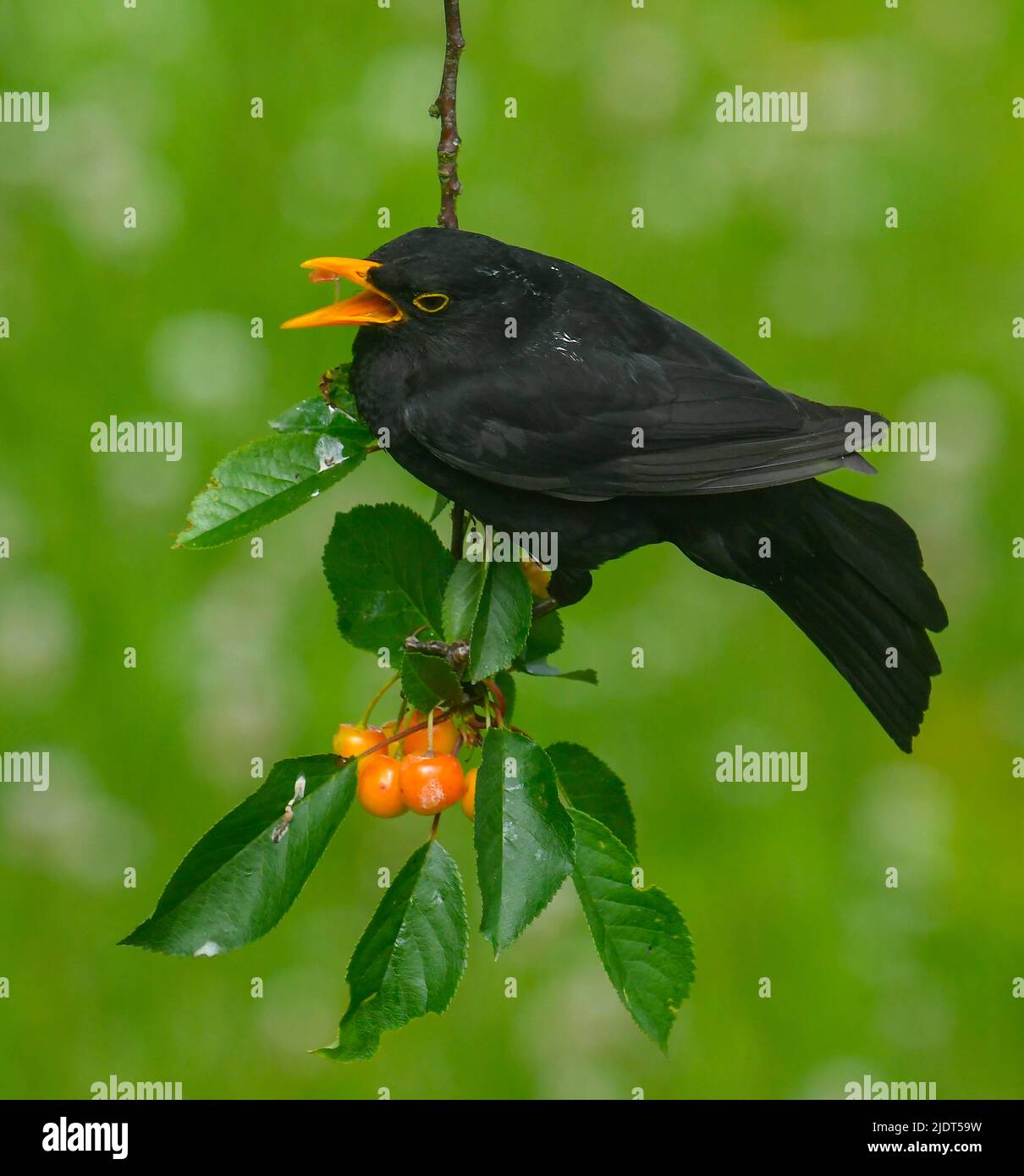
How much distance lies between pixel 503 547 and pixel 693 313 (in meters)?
1.84

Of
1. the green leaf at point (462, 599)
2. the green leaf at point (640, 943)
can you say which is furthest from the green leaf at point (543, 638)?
the green leaf at point (640, 943)

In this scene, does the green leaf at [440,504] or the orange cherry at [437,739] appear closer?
the orange cherry at [437,739]

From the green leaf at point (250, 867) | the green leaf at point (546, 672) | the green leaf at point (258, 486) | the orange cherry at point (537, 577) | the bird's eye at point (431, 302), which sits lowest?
the green leaf at point (250, 867)

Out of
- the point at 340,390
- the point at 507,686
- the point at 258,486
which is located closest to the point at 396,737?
the point at 507,686

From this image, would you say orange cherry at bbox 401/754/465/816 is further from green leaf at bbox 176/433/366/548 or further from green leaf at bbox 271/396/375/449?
green leaf at bbox 271/396/375/449

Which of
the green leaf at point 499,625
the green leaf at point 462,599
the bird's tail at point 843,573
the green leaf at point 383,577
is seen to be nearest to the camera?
the green leaf at point 499,625

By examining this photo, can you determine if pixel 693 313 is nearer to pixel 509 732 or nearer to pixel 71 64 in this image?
pixel 71 64

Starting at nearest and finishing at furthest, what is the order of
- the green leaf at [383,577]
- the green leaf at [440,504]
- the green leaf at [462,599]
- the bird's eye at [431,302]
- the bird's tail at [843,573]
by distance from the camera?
the green leaf at [462,599] → the green leaf at [383,577] → the bird's eye at [431,302] → the green leaf at [440,504] → the bird's tail at [843,573]

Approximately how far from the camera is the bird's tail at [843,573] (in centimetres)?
280

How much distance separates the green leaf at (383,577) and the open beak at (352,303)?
1.11ft

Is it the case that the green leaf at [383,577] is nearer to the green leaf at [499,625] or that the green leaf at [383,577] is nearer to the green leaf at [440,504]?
the green leaf at [499,625]

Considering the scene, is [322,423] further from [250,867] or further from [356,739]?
[250,867]

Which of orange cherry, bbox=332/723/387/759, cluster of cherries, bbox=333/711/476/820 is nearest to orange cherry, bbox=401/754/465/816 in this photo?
cluster of cherries, bbox=333/711/476/820

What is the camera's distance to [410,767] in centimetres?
220
